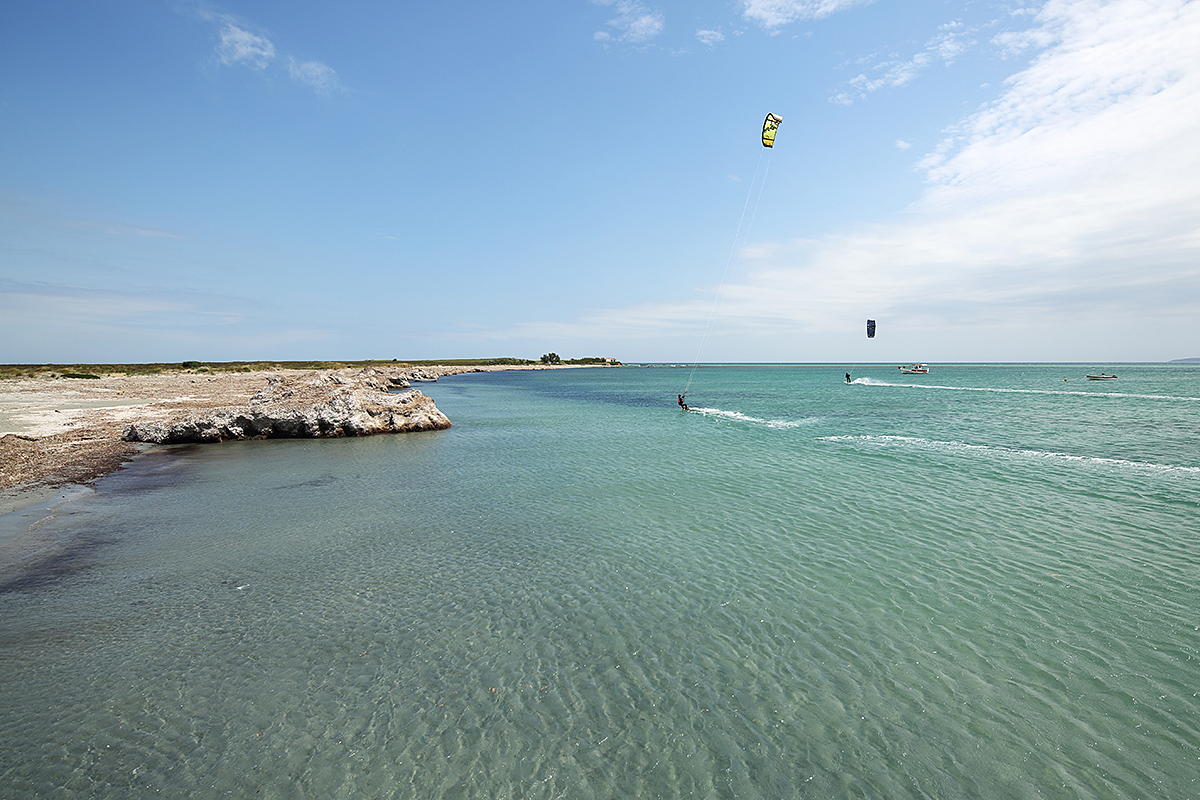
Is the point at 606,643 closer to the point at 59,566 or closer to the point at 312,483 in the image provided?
the point at 59,566

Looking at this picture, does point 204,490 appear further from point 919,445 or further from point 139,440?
point 919,445

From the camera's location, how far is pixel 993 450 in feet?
77.5

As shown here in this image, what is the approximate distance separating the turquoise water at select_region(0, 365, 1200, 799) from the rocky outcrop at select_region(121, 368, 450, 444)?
10.9 metres

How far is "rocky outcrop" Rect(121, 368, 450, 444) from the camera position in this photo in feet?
83.6

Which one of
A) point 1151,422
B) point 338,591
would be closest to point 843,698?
point 338,591

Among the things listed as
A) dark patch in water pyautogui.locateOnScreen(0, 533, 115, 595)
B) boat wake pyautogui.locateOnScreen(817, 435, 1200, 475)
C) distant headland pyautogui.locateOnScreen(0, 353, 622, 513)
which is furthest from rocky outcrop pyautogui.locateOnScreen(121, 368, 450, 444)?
boat wake pyautogui.locateOnScreen(817, 435, 1200, 475)

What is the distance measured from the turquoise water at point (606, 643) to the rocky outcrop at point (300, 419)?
35.7 feet

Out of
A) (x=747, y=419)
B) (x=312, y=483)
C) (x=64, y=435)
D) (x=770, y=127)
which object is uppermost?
(x=770, y=127)

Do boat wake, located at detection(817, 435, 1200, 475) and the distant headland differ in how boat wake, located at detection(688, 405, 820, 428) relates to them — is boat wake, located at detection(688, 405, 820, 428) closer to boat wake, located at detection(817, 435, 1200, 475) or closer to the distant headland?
boat wake, located at detection(817, 435, 1200, 475)

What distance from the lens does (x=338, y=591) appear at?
9.05m

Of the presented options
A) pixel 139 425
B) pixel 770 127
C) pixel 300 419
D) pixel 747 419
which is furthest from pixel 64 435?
pixel 747 419

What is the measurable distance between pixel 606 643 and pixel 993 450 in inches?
974

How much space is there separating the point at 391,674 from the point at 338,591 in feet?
10.4

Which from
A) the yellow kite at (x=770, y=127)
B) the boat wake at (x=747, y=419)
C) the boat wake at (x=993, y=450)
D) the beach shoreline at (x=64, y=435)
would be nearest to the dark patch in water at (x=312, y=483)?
the beach shoreline at (x=64, y=435)
